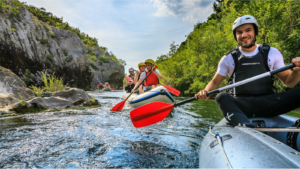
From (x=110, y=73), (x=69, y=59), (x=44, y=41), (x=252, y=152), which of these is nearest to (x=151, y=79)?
(x=252, y=152)

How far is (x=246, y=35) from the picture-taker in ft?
6.73

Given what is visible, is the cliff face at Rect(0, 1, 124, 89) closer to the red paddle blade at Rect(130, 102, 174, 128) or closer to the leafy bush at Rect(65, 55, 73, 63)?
the leafy bush at Rect(65, 55, 73, 63)

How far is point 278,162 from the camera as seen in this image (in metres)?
0.94

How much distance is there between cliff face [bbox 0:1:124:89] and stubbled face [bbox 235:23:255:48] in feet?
46.7

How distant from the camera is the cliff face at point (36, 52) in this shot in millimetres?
12147

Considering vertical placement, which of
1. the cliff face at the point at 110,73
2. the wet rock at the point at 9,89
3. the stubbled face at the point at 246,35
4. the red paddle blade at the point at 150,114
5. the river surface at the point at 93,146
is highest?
the cliff face at the point at 110,73

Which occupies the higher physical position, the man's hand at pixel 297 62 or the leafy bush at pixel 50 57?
the leafy bush at pixel 50 57

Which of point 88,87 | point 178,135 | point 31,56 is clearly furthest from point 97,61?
point 178,135

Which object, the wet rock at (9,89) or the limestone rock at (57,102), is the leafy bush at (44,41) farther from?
the limestone rock at (57,102)

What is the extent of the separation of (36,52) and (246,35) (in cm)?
1801

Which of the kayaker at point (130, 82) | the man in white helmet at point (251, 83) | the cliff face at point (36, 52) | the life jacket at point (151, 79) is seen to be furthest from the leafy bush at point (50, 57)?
the man in white helmet at point (251, 83)

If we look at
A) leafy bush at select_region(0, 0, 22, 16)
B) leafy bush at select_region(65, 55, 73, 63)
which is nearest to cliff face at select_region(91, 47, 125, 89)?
leafy bush at select_region(65, 55, 73, 63)

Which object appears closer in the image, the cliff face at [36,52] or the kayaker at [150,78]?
the kayaker at [150,78]

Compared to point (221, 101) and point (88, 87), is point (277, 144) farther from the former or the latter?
point (88, 87)
